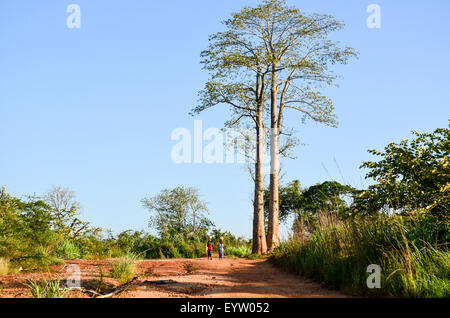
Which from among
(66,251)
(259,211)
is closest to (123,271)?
(66,251)

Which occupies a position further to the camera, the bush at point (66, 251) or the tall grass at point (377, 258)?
the bush at point (66, 251)

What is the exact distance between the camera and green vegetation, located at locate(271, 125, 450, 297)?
648cm

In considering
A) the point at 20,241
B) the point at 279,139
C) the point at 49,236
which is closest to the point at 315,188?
the point at 279,139

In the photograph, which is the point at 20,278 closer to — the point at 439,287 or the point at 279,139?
the point at 439,287

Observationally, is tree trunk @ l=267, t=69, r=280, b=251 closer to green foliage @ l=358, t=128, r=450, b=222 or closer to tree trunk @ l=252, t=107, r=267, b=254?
tree trunk @ l=252, t=107, r=267, b=254

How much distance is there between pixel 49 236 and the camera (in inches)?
591

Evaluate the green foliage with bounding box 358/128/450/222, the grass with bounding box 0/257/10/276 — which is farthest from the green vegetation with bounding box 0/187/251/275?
the green foliage with bounding box 358/128/450/222

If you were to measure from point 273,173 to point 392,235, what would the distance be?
11.8 m

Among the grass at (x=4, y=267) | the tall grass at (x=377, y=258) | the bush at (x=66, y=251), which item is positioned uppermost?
the tall grass at (x=377, y=258)

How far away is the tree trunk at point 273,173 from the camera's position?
62.3ft

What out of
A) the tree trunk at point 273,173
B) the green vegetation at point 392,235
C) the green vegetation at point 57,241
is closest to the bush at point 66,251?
the green vegetation at point 57,241

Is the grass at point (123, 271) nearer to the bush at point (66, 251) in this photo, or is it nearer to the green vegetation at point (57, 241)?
the green vegetation at point (57, 241)

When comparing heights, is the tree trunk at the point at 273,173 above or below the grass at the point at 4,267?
above

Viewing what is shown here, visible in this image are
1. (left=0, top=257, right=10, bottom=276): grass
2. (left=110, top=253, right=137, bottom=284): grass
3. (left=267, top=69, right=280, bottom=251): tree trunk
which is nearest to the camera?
(left=110, top=253, right=137, bottom=284): grass
